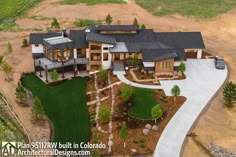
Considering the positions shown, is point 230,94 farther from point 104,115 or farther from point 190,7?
point 190,7

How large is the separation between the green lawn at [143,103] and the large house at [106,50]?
632 centimetres

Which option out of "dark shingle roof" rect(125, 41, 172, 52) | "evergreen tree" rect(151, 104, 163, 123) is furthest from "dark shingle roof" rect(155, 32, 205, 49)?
"evergreen tree" rect(151, 104, 163, 123)

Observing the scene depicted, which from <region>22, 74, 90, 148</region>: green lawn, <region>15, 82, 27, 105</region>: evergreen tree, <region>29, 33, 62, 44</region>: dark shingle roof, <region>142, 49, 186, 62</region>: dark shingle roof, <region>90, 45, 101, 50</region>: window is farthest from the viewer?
<region>29, 33, 62, 44</region>: dark shingle roof

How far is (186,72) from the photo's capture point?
58.1 metres

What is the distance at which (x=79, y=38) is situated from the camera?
2386 inches

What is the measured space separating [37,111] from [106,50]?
18.2 meters

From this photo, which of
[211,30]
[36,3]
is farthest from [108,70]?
[36,3]

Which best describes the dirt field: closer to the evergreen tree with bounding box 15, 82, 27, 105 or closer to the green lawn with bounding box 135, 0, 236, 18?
the evergreen tree with bounding box 15, 82, 27, 105

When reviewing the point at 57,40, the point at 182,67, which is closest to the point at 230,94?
the point at 182,67

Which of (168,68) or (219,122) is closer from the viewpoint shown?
(219,122)

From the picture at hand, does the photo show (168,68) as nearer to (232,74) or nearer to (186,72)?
(186,72)

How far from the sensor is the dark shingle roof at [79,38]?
194ft

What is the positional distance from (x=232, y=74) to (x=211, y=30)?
72.1 ft

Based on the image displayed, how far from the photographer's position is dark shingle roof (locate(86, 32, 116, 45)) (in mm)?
58625
